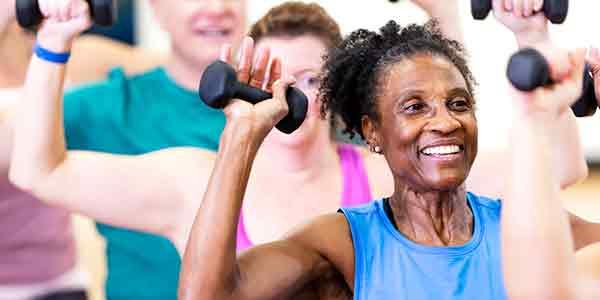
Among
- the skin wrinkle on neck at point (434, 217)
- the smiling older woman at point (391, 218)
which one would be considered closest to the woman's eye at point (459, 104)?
the smiling older woman at point (391, 218)

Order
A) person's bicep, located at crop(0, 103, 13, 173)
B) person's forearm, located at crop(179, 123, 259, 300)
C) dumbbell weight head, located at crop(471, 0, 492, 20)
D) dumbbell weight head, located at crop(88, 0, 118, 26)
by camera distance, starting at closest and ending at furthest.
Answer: person's forearm, located at crop(179, 123, 259, 300) → dumbbell weight head, located at crop(471, 0, 492, 20) → dumbbell weight head, located at crop(88, 0, 118, 26) → person's bicep, located at crop(0, 103, 13, 173)

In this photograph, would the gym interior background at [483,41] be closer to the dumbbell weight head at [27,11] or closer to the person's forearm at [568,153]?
the person's forearm at [568,153]

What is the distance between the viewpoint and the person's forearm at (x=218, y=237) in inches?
Result: 79.4

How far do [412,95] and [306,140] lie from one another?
1.92ft

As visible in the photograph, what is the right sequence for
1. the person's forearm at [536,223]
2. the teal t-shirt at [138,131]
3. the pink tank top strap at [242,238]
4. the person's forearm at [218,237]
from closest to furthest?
the person's forearm at [536,223] < the person's forearm at [218,237] < the pink tank top strap at [242,238] < the teal t-shirt at [138,131]

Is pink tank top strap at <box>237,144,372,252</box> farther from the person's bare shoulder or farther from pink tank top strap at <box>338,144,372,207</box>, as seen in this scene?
the person's bare shoulder

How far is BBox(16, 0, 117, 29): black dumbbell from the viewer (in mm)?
2383

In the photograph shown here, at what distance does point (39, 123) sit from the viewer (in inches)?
102

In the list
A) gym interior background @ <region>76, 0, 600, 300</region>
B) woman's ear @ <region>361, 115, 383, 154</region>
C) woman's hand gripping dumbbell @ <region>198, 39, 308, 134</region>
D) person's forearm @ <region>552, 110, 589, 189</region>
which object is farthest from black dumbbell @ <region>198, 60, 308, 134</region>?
gym interior background @ <region>76, 0, 600, 300</region>

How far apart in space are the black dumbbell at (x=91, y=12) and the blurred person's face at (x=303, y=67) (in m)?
0.42

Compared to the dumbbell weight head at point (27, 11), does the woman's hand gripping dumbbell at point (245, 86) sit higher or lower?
lower

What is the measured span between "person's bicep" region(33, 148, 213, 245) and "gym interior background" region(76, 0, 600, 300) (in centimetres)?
218

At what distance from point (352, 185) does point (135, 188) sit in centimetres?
47

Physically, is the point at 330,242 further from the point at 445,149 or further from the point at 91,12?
the point at 91,12
